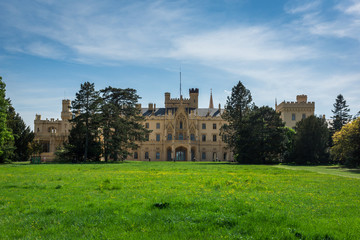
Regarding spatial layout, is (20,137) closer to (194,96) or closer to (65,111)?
(65,111)

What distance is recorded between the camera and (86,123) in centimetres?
5178

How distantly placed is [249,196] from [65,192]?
297 inches

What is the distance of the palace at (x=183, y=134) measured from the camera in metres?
83.8

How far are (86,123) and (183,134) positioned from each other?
3846cm

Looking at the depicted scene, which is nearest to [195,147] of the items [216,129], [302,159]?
[216,129]

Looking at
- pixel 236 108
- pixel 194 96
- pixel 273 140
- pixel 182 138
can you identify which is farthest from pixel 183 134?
pixel 273 140

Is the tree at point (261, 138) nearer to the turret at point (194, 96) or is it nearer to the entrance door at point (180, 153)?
the entrance door at point (180, 153)

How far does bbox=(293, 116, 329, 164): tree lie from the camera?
53188 mm

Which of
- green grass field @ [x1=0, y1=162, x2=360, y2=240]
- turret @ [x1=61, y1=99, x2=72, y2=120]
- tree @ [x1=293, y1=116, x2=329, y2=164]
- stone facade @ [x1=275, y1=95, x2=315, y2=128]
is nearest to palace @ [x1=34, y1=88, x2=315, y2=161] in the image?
stone facade @ [x1=275, y1=95, x2=315, y2=128]

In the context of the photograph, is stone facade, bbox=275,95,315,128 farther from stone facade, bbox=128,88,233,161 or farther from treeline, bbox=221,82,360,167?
treeline, bbox=221,82,360,167

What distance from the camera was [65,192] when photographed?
13.5 metres

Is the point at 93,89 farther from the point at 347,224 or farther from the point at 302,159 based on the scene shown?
the point at 347,224

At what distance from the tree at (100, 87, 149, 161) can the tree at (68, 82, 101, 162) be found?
1604 millimetres

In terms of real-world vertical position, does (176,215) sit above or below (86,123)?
below
